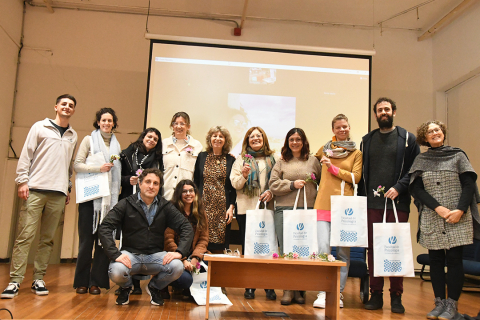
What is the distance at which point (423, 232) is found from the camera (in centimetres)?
301

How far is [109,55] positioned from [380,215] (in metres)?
5.18

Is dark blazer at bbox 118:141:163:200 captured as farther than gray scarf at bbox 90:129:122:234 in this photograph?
Yes

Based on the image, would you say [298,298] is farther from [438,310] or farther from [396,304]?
[438,310]

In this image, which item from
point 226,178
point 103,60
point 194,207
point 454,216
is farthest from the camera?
point 103,60

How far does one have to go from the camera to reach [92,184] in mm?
3414

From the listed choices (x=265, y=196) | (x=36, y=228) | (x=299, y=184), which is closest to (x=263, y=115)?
(x=265, y=196)

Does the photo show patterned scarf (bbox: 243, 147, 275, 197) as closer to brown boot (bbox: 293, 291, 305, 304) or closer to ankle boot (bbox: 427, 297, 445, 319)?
brown boot (bbox: 293, 291, 305, 304)

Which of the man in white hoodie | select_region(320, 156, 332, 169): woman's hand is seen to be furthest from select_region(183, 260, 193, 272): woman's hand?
select_region(320, 156, 332, 169): woman's hand

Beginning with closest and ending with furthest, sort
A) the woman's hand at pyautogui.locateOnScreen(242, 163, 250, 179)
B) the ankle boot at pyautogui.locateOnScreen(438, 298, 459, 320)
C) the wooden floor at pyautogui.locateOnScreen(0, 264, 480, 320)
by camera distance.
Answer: the wooden floor at pyautogui.locateOnScreen(0, 264, 480, 320) → the ankle boot at pyautogui.locateOnScreen(438, 298, 459, 320) → the woman's hand at pyautogui.locateOnScreen(242, 163, 250, 179)

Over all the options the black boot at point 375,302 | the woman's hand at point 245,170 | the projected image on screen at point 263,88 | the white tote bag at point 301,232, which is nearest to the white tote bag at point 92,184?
the woman's hand at point 245,170

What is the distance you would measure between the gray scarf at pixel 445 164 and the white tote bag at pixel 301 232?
85 centimetres

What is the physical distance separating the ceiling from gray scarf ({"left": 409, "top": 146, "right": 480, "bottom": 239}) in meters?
4.15

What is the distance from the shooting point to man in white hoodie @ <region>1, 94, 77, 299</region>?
10.5 feet

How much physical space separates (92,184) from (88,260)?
65 cm
